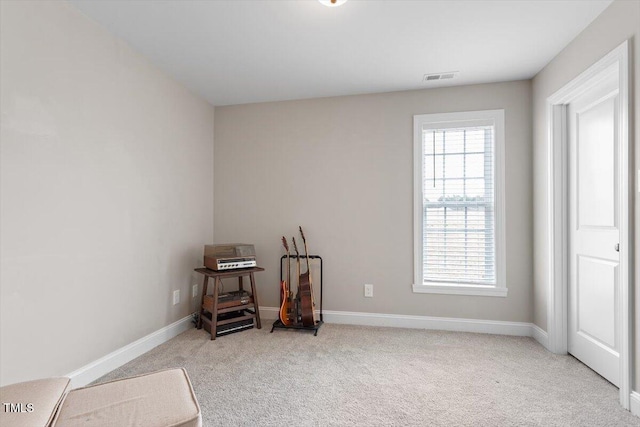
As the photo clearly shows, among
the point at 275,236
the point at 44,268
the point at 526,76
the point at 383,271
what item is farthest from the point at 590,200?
the point at 44,268

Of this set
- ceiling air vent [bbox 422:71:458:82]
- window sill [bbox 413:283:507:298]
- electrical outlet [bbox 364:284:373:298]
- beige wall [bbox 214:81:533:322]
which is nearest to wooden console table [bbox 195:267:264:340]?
beige wall [bbox 214:81:533:322]

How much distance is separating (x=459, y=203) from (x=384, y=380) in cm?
183

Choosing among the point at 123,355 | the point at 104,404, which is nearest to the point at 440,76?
the point at 104,404

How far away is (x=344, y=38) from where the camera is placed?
2355mm

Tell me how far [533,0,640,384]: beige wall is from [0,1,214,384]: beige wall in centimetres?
323

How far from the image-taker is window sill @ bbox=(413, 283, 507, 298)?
309 cm

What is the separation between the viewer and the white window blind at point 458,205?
3154 millimetres

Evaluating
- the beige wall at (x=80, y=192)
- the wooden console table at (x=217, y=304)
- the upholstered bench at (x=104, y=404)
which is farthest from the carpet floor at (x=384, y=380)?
the upholstered bench at (x=104, y=404)

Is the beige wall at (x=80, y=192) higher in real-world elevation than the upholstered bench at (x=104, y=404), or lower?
higher

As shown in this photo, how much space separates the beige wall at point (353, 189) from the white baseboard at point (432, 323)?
56mm

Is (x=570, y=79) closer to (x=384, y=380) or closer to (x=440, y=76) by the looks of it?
(x=440, y=76)

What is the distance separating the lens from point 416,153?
326 cm

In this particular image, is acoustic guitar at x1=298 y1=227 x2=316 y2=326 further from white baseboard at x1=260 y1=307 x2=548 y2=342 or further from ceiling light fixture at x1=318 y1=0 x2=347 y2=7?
ceiling light fixture at x1=318 y1=0 x2=347 y2=7

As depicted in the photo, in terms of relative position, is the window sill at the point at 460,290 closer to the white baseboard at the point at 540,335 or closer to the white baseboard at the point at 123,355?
the white baseboard at the point at 540,335
